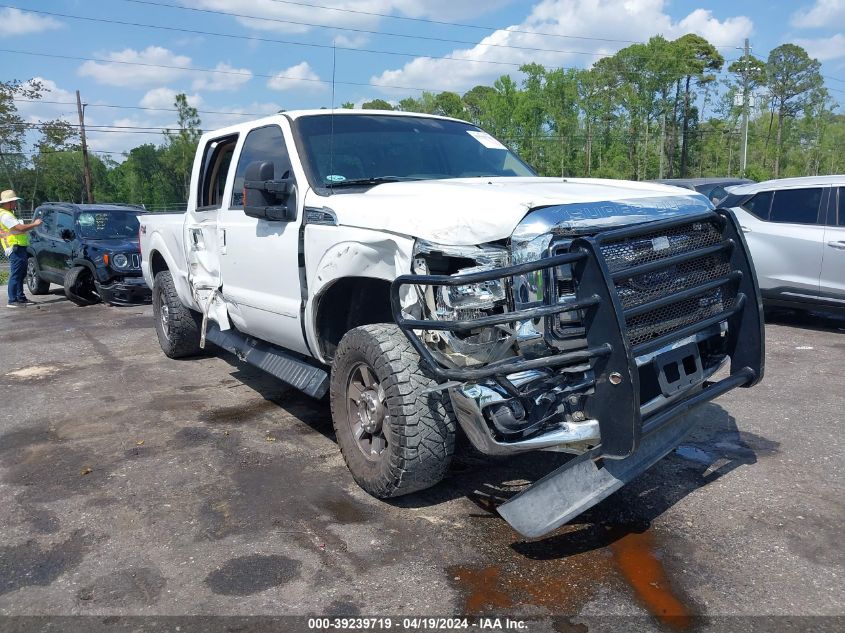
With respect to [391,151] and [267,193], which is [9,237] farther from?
[391,151]

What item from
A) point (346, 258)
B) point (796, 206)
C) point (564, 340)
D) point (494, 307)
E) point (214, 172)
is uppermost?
point (214, 172)

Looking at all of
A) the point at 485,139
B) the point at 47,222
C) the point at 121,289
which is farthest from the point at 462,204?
the point at 47,222

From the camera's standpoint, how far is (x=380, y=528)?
142 inches

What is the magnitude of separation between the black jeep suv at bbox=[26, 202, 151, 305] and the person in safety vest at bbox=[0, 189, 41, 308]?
486 mm

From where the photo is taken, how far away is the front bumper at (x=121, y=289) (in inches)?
450

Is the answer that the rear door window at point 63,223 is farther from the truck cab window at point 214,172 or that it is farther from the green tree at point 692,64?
the green tree at point 692,64

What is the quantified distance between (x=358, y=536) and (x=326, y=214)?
1790 mm

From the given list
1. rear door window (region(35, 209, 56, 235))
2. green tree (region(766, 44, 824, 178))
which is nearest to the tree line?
green tree (region(766, 44, 824, 178))

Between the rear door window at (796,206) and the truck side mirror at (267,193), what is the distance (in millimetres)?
6302

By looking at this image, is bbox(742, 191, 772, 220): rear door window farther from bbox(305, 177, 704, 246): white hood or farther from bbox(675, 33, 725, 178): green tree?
bbox(675, 33, 725, 178): green tree

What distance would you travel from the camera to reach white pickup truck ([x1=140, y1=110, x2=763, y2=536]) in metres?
2.99

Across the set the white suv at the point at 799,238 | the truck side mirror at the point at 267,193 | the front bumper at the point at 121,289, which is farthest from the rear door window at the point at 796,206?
the front bumper at the point at 121,289

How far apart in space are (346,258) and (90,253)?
9434 millimetres

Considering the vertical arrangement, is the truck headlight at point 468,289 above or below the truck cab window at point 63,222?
above
